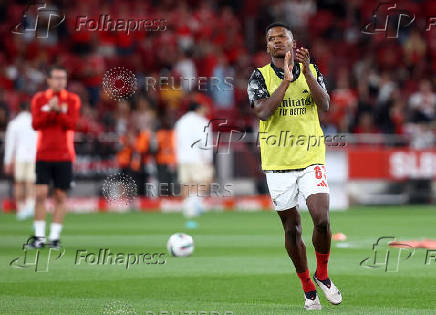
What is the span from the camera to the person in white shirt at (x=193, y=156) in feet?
78.7

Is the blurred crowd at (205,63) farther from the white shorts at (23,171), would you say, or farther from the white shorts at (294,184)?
the white shorts at (294,184)

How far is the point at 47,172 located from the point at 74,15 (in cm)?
1461

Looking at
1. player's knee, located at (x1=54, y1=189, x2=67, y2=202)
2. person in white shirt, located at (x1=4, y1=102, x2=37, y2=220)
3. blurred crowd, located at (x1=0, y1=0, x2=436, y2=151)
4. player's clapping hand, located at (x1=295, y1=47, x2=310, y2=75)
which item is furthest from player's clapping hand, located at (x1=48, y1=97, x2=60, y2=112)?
blurred crowd, located at (x1=0, y1=0, x2=436, y2=151)

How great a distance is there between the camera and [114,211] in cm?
2662

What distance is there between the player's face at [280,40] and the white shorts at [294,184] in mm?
1074

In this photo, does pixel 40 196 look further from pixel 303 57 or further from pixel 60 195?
pixel 303 57

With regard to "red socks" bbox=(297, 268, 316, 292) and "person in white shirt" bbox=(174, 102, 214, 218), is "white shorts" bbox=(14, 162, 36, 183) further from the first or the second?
"red socks" bbox=(297, 268, 316, 292)

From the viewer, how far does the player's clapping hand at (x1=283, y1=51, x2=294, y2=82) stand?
351 inches

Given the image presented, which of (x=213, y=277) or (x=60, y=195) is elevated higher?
(x=60, y=195)

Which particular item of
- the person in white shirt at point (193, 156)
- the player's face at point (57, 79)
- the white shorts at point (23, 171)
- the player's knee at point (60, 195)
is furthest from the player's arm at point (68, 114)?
the white shorts at point (23, 171)

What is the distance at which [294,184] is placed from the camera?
925 cm

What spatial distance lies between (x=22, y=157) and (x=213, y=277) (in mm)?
13286

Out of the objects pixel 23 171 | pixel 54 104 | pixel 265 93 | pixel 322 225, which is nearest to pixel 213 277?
pixel 322 225

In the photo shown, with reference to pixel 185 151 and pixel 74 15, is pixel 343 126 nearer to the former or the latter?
pixel 185 151
